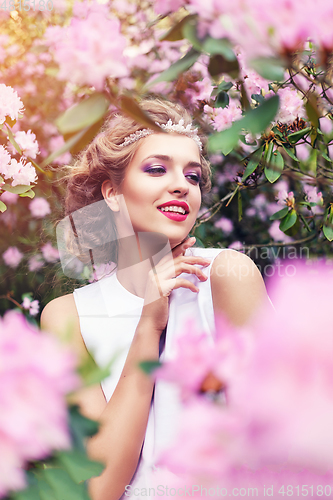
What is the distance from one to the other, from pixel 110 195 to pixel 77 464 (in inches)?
48.1

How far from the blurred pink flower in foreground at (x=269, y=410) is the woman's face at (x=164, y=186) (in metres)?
0.94

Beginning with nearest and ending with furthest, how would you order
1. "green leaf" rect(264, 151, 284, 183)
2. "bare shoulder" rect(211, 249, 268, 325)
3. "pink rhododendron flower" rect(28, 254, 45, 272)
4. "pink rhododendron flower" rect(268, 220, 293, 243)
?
"bare shoulder" rect(211, 249, 268, 325)
"green leaf" rect(264, 151, 284, 183)
"pink rhododendron flower" rect(28, 254, 45, 272)
"pink rhododendron flower" rect(268, 220, 293, 243)

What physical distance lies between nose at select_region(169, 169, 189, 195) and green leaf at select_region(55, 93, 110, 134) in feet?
2.72

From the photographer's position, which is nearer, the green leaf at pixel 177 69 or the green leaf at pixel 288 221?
the green leaf at pixel 177 69

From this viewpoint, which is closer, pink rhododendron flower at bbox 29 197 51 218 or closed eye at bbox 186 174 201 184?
closed eye at bbox 186 174 201 184

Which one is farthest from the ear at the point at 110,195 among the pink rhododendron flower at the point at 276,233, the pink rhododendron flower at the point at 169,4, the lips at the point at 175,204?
the pink rhododendron flower at the point at 276,233

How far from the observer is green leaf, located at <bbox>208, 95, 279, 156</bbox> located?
36 centimetres

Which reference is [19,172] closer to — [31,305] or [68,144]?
[68,144]

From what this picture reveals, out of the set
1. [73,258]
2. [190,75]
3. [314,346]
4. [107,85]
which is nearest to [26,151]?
[73,258]

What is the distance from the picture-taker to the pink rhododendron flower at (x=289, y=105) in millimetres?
1583

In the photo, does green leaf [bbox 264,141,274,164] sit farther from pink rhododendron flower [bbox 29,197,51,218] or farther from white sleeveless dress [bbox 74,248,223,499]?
pink rhododendron flower [bbox 29,197,51,218]

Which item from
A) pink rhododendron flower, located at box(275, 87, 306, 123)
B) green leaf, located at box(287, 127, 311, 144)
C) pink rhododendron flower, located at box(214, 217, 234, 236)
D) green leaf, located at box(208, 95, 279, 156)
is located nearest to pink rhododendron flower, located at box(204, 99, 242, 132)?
pink rhododendron flower, located at box(275, 87, 306, 123)

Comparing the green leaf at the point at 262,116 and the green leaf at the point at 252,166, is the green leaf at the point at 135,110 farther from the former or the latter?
the green leaf at the point at 252,166

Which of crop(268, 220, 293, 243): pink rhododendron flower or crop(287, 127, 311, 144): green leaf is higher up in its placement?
crop(287, 127, 311, 144): green leaf
